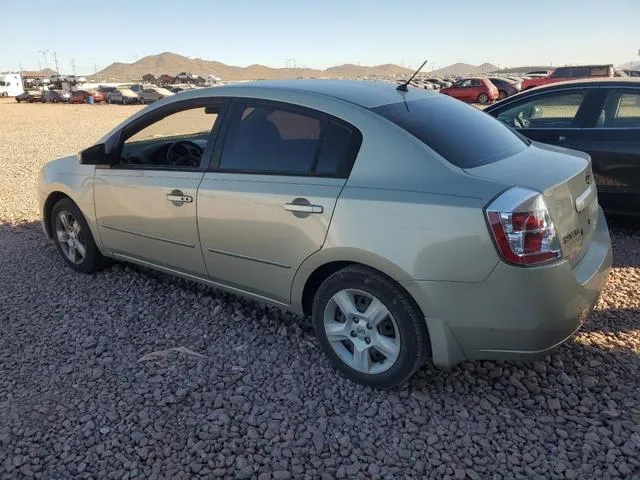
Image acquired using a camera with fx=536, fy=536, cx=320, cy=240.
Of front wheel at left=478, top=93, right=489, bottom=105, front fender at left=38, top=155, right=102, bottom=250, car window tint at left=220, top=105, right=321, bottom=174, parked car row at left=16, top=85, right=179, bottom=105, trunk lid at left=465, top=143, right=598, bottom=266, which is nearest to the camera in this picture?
trunk lid at left=465, top=143, right=598, bottom=266

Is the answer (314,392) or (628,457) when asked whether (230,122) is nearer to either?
(314,392)

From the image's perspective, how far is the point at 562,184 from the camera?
2.76 metres

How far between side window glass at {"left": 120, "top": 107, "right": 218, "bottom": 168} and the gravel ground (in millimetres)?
1101

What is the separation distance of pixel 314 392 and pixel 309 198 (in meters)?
1.10

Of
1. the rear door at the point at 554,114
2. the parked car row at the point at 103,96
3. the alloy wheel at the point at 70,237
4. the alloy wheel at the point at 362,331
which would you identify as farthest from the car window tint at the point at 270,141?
the parked car row at the point at 103,96

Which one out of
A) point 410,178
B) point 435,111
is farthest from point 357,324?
point 435,111

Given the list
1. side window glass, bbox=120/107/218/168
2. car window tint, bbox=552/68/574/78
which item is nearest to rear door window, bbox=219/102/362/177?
side window glass, bbox=120/107/218/168

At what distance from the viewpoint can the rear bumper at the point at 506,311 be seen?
98.4 inches

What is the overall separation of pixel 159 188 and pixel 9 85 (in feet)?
217

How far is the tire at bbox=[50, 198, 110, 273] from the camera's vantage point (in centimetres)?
463

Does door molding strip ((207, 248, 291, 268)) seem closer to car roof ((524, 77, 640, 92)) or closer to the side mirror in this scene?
the side mirror

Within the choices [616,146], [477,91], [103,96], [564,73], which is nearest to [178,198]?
[616,146]

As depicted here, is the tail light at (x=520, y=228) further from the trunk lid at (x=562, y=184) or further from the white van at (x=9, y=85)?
the white van at (x=9, y=85)

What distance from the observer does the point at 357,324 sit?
3029 mm
